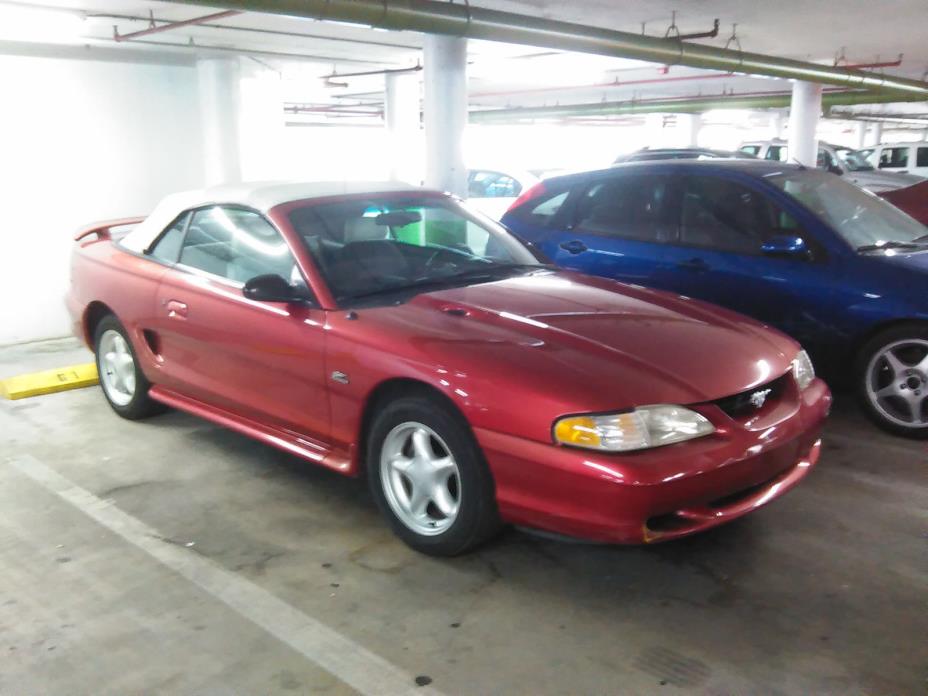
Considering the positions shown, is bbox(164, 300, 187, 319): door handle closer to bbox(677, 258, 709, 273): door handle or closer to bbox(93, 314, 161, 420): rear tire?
bbox(93, 314, 161, 420): rear tire

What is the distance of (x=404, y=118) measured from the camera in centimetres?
1271

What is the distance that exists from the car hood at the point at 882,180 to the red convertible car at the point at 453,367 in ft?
36.3

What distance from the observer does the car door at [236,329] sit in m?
3.51

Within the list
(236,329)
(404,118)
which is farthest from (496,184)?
(236,329)

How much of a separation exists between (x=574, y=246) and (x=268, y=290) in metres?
2.72

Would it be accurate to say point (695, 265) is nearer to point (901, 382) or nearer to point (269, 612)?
point (901, 382)

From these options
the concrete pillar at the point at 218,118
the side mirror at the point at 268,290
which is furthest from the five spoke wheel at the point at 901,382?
the concrete pillar at the point at 218,118

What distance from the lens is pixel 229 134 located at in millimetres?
9414

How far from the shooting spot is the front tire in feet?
9.73

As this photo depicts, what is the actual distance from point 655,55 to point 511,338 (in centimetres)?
639

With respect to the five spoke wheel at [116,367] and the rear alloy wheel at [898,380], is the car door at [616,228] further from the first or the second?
the five spoke wheel at [116,367]

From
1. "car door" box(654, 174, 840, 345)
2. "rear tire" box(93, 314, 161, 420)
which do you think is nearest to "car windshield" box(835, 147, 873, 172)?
"car door" box(654, 174, 840, 345)

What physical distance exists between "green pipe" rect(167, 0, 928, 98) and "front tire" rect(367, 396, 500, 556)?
314 cm

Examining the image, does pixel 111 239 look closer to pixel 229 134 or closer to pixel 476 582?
pixel 476 582
